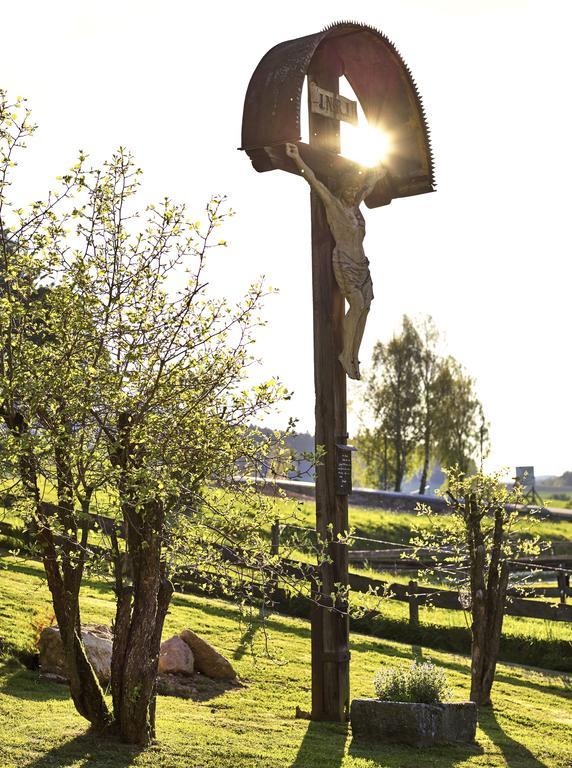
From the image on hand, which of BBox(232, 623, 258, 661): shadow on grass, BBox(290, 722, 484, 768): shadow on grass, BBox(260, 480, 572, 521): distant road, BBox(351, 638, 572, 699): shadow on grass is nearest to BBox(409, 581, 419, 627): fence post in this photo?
BBox(351, 638, 572, 699): shadow on grass

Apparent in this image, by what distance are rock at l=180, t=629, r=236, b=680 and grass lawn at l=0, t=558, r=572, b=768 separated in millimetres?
365

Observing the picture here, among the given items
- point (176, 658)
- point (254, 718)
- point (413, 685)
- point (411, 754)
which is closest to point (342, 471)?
point (413, 685)

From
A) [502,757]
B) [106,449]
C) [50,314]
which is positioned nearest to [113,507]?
[106,449]

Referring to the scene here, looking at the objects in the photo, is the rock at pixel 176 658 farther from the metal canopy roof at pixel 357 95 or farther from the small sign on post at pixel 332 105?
the small sign on post at pixel 332 105

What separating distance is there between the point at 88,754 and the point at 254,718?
3.16 metres

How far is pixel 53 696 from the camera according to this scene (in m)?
11.5

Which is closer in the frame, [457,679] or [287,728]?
[287,728]

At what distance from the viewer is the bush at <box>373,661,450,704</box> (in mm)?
11648

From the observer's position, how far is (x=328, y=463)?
12219 mm

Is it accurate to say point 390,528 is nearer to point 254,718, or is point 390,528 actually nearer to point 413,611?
point 413,611

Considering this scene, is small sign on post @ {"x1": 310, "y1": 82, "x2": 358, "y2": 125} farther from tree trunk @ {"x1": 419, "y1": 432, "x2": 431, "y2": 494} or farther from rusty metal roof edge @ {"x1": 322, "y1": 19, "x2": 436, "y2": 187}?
tree trunk @ {"x1": 419, "y1": 432, "x2": 431, "y2": 494}

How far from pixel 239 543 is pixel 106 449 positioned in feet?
5.10

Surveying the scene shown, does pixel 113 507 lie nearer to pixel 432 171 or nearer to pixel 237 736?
pixel 237 736

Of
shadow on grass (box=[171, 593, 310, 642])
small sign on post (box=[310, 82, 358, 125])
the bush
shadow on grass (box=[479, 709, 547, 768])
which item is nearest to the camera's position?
shadow on grass (box=[479, 709, 547, 768])
